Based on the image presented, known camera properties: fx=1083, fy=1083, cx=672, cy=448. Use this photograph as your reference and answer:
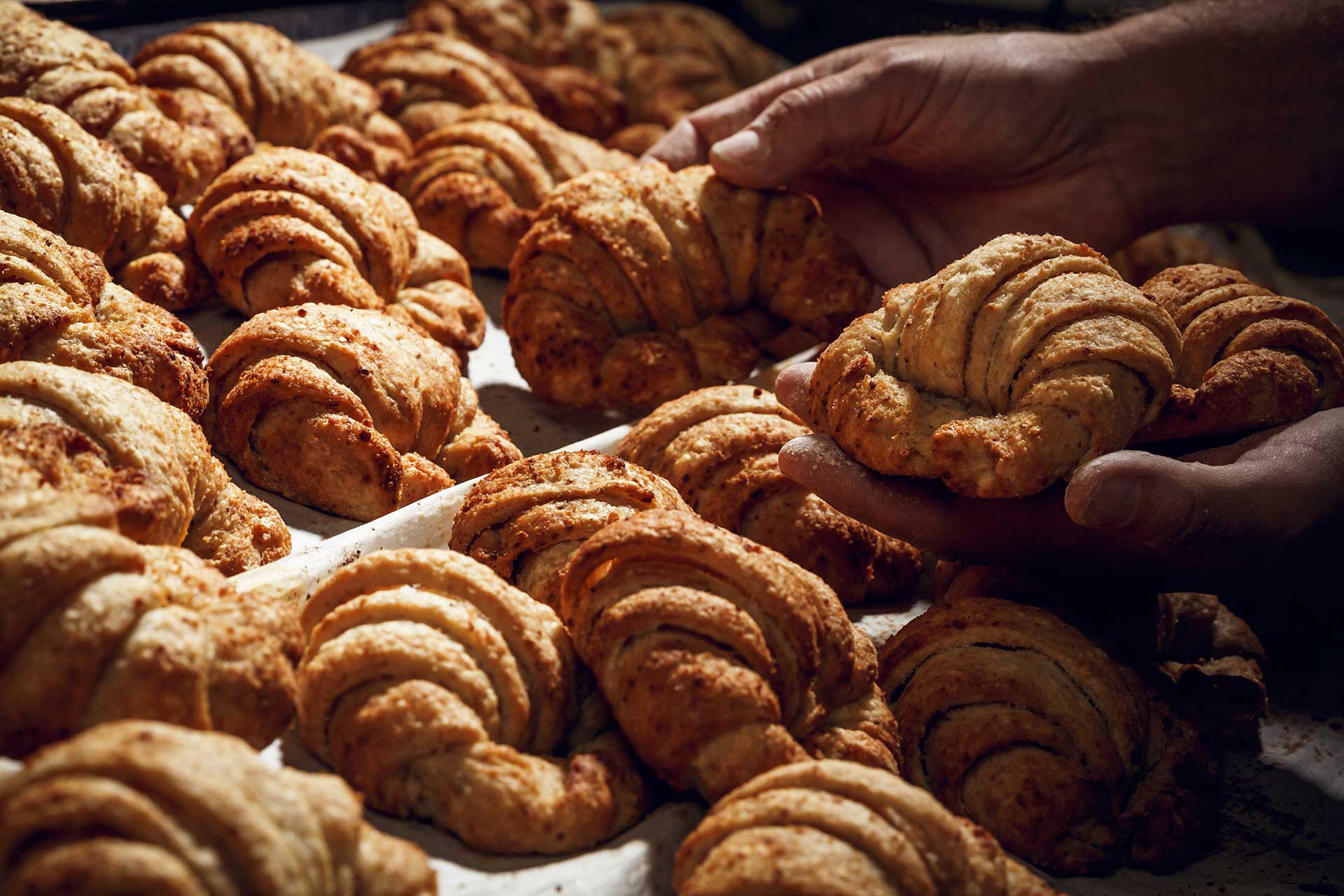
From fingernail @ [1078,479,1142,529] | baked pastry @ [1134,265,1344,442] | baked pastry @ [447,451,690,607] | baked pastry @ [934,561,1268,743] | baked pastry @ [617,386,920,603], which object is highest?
baked pastry @ [1134,265,1344,442]

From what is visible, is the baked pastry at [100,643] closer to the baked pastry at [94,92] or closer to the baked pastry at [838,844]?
the baked pastry at [838,844]

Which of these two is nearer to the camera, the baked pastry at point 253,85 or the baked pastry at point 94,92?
the baked pastry at point 94,92

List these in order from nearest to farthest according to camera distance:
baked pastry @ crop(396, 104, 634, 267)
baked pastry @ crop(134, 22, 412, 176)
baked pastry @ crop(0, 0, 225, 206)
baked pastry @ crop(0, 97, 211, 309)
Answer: baked pastry @ crop(0, 97, 211, 309)
baked pastry @ crop(0, 0, 225, 206)
baked pastry @ crop(134, 22, 412, 176)
baked pastry @ crop(396, 104, 634, 267)

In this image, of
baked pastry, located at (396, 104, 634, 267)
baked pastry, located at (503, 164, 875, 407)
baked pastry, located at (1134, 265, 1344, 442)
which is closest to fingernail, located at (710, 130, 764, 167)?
baked pastry, located at (503, 164, 875, 407)

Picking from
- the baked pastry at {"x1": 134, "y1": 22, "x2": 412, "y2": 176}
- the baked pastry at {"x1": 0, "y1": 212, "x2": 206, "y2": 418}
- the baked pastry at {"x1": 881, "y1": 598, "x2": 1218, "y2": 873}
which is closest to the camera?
the baked pastry at {"x1": 881, "y1": 598, "x2": 1218, "y2": 873}

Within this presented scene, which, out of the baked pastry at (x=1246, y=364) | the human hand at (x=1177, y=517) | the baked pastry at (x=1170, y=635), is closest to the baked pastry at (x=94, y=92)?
the human hand at (x=1177, y=517)

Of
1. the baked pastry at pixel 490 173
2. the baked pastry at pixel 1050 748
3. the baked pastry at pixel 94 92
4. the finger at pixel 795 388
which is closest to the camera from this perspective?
the baked pastry at pixel 1050 748

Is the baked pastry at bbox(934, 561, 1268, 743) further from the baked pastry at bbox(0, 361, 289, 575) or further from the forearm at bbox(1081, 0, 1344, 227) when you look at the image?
the forearm at bbox(1081, 0, 1344, 227)
